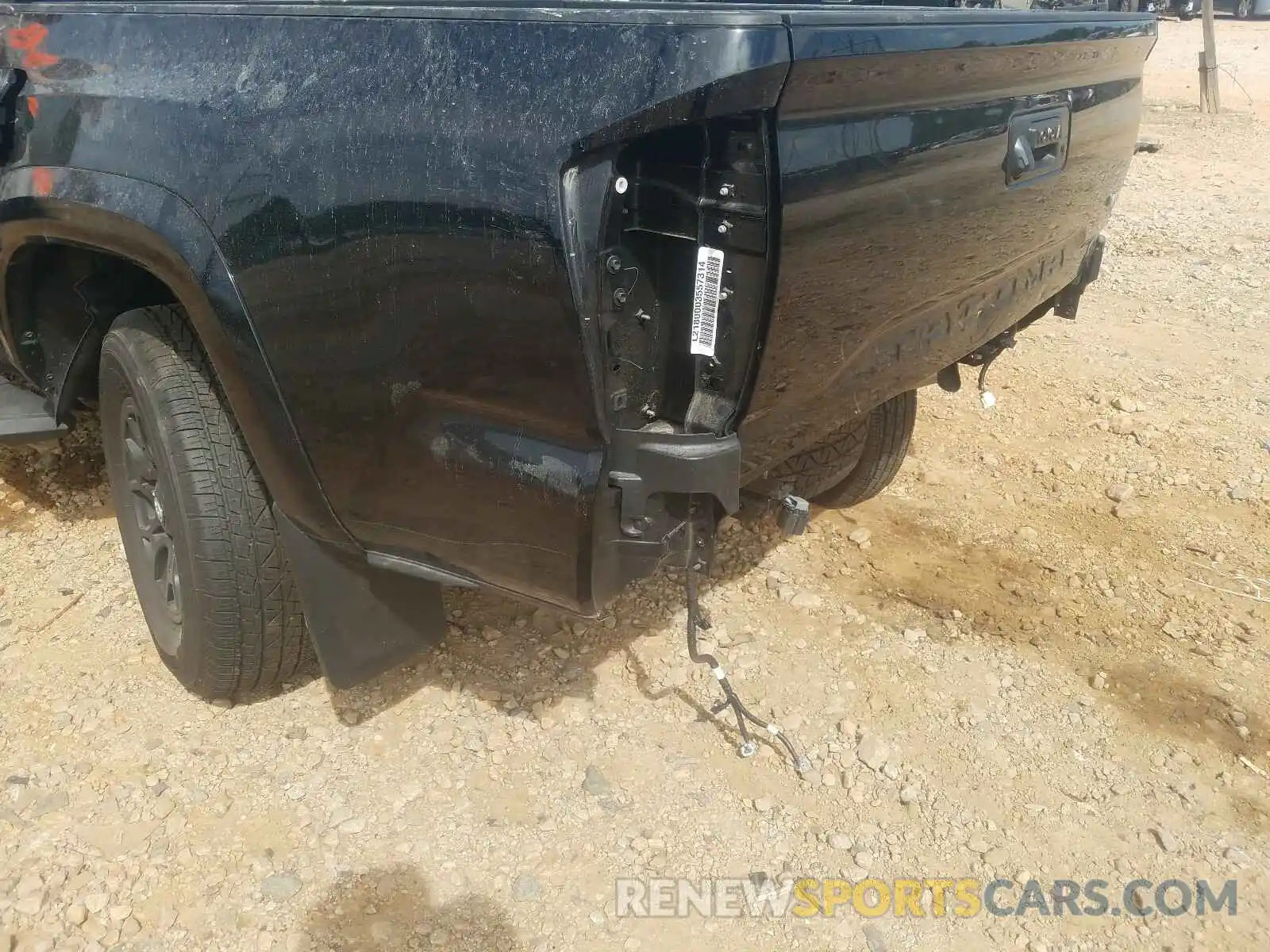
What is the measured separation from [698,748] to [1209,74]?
458 inches

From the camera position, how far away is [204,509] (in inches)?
85.6

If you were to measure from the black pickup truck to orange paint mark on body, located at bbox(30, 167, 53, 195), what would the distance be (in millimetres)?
16

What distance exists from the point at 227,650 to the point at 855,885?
1531 millimetres

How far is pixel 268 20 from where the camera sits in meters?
1.74

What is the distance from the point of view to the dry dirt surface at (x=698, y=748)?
2.03 meters

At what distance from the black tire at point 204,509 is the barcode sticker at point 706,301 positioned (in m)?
1.17

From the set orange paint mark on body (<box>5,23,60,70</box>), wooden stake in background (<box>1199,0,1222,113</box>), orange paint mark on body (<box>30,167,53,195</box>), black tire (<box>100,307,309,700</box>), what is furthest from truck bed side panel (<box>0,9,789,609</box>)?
wooden stake in background (<box>1199,0,1222,113</box>)

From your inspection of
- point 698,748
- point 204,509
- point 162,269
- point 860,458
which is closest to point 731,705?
point 698,748

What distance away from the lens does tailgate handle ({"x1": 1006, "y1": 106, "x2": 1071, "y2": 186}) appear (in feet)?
6.21

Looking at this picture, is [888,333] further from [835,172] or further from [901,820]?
[901,820]

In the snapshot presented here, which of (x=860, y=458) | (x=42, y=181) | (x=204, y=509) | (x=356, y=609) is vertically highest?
(x=42, y=181)

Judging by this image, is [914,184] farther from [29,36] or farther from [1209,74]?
[1209,74]

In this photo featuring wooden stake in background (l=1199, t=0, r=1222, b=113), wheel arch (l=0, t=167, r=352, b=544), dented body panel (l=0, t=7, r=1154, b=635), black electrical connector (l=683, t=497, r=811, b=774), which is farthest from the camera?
wooden stake in background (l=1199, t=0, r=1222, b=113)

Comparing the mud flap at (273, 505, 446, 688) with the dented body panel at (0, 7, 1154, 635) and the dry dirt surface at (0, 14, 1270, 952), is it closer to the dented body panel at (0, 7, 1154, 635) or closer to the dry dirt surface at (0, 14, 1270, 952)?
the dented body panel at (0, 7, 1154, 635)
